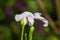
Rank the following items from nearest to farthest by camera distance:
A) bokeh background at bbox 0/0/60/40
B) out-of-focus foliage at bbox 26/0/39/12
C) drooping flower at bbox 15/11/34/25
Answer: drooping flower at bbox 15/11/34/25 → bokeh background at bbox 0/0/60/40 → out-of-focus foliage at bbox 26/0/39/12

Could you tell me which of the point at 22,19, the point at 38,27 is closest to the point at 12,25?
the point at 38,27

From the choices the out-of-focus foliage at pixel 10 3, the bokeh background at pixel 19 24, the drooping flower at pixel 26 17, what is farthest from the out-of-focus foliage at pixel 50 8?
the drooping flower at pixel 26 17

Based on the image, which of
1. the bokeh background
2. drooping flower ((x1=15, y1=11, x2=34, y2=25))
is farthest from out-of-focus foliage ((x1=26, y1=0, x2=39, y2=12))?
drooping flower ((x1=15, y1=11, x2=34, y2=25))

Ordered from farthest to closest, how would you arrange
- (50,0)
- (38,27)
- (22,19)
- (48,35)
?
(50,0)
(48,35)
(38,27)
(22,19)

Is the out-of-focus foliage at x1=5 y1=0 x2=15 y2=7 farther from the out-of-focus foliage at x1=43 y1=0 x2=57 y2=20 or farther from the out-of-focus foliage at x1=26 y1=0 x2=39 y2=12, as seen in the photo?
the out-of-focus foliage at x1=43 y1=0 x2=57 y2=20

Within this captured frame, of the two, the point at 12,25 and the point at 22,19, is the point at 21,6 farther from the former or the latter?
the point at 22,19

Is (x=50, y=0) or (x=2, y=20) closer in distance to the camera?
(x=2, y=20)

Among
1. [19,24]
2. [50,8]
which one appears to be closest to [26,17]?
[19,24]

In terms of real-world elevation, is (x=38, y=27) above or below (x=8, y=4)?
below

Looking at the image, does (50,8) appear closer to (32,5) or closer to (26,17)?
(32,5)
